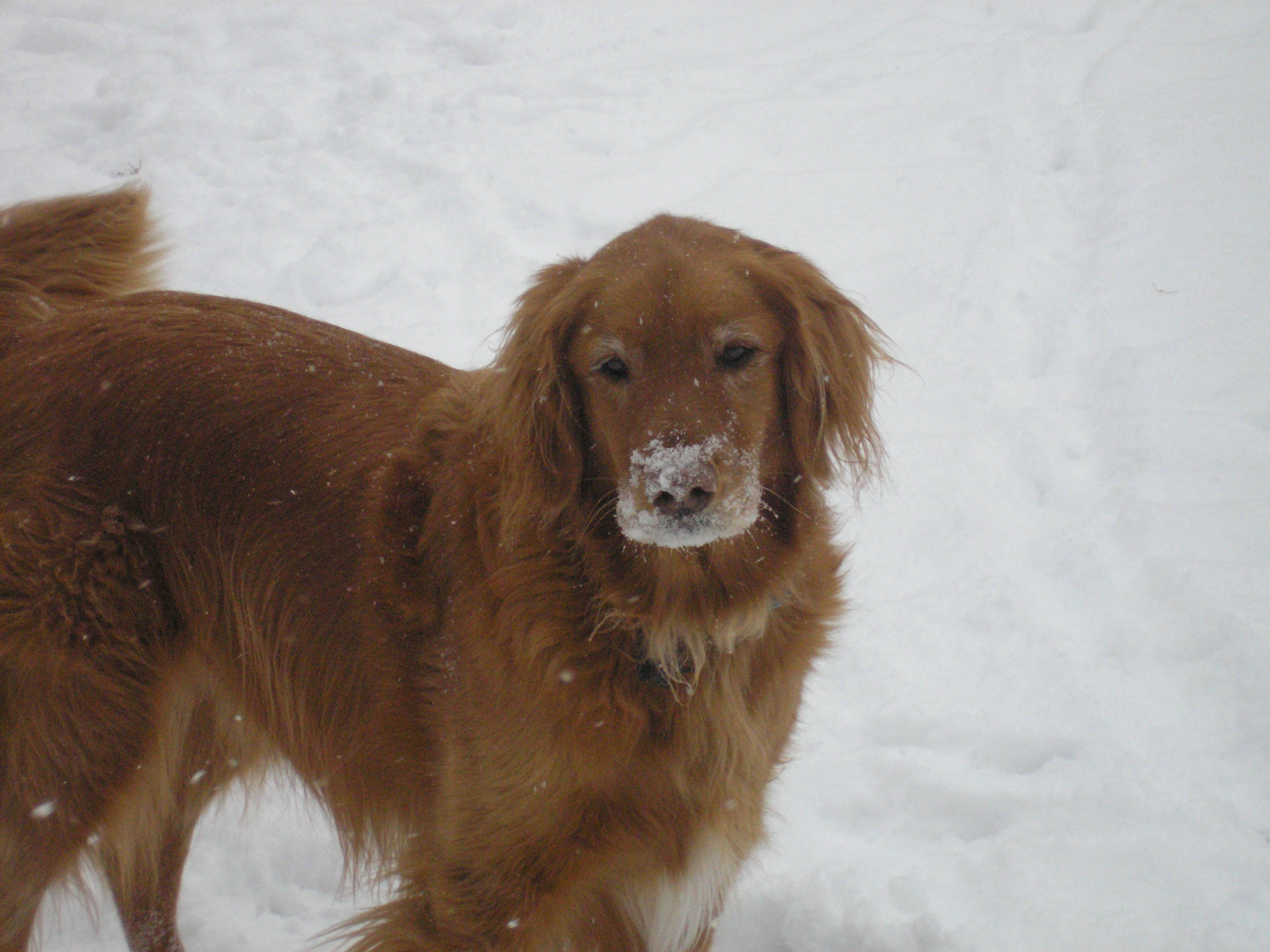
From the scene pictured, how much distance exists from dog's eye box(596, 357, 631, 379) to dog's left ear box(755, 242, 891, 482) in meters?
0.39

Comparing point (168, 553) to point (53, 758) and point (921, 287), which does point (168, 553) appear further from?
point (921, 287)

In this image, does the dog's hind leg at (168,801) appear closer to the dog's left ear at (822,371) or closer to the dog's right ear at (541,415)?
the dog's right ear at (541,415)

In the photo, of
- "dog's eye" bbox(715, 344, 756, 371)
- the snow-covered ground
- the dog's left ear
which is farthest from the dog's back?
the dog's left ear

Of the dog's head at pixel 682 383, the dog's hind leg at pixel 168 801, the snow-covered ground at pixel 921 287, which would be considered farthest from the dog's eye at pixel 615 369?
the dog's hind leg at pixel 168 801

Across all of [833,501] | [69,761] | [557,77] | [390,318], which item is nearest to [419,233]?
[390,318]

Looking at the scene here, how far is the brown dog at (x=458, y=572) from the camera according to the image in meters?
2.29

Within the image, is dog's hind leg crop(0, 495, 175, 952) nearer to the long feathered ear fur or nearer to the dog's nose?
the long feathered ear fur

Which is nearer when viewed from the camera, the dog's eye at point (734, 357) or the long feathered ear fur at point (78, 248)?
the dog's eye at point (734, 357)

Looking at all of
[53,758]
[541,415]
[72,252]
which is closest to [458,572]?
[541,415]

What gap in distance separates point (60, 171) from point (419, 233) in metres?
2.30

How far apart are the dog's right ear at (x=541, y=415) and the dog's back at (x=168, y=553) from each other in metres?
0.37

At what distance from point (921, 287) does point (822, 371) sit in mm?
3397

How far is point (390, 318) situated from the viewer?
Result: 17.4 ft

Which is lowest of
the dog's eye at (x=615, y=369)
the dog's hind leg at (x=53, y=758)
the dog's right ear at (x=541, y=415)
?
the dog's hind leg at (x=53, y=758)
